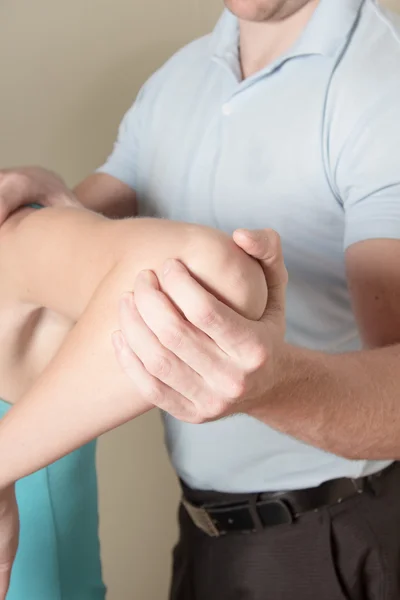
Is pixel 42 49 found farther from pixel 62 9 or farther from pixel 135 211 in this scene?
pixel 135 211

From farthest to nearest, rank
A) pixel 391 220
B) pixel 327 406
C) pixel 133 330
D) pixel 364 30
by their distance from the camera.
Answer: pixel 364 30, pixel 391 220, pixel 327 406, pixel 133 330

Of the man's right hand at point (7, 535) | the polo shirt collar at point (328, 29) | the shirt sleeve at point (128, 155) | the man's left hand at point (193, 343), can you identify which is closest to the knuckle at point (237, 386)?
the man's left hand at point (193, 343)

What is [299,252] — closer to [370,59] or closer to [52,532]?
[370,59]

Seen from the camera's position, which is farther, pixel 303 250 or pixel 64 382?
pixel 303 250

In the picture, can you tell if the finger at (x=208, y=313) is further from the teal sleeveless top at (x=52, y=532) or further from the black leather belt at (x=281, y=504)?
the black leather belt at (x=281, y=504)

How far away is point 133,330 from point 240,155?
1.72 ft

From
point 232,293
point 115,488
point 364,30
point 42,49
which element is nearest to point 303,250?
point 364,30

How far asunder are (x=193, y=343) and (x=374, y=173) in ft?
1.36

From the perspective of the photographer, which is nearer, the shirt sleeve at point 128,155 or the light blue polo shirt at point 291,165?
the light blue polo shirt at point 291,165

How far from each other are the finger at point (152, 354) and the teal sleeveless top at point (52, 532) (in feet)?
1.01

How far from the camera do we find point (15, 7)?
1.13 meters

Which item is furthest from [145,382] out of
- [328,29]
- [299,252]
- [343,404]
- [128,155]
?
[128,155]

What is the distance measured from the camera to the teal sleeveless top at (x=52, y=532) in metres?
0.74

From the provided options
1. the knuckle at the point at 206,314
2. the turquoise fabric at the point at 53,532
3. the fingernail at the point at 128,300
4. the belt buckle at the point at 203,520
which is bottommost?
the belt buckle at the point at 203,520
